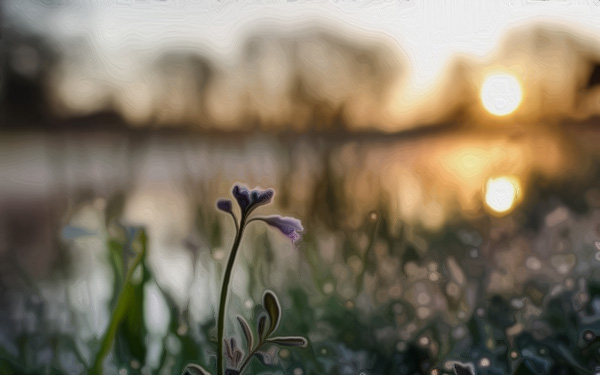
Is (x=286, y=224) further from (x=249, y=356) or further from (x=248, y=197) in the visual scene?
(x=249, y=356)

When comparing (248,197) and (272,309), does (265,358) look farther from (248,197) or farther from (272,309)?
(248,197)

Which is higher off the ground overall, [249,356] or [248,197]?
[248,197]

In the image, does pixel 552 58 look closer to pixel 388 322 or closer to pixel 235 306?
pixel 388 322

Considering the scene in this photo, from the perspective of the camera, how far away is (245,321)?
646mm

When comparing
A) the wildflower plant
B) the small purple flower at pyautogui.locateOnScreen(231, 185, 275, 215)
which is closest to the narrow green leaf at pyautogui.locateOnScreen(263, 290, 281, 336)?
the wildflower plant

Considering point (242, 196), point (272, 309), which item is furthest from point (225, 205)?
point (272, 309)

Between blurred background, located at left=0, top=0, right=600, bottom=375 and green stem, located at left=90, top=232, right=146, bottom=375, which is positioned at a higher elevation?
blurred background, located at left=0, top=0, right=600, bottom=375

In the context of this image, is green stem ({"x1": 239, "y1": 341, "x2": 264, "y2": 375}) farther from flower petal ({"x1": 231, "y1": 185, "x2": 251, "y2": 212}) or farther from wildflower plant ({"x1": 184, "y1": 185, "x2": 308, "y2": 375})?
flower petal ({"x1": 231, "y1": 185, "x2": 251, "y2": 212})

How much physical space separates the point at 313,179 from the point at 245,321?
189 millimetres

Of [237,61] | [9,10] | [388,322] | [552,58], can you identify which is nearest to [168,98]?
[237,61]

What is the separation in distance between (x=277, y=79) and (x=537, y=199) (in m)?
0.36

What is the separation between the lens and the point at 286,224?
650mm

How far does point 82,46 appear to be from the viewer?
2.16ft

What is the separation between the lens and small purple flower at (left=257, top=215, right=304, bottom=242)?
25.5 inches
